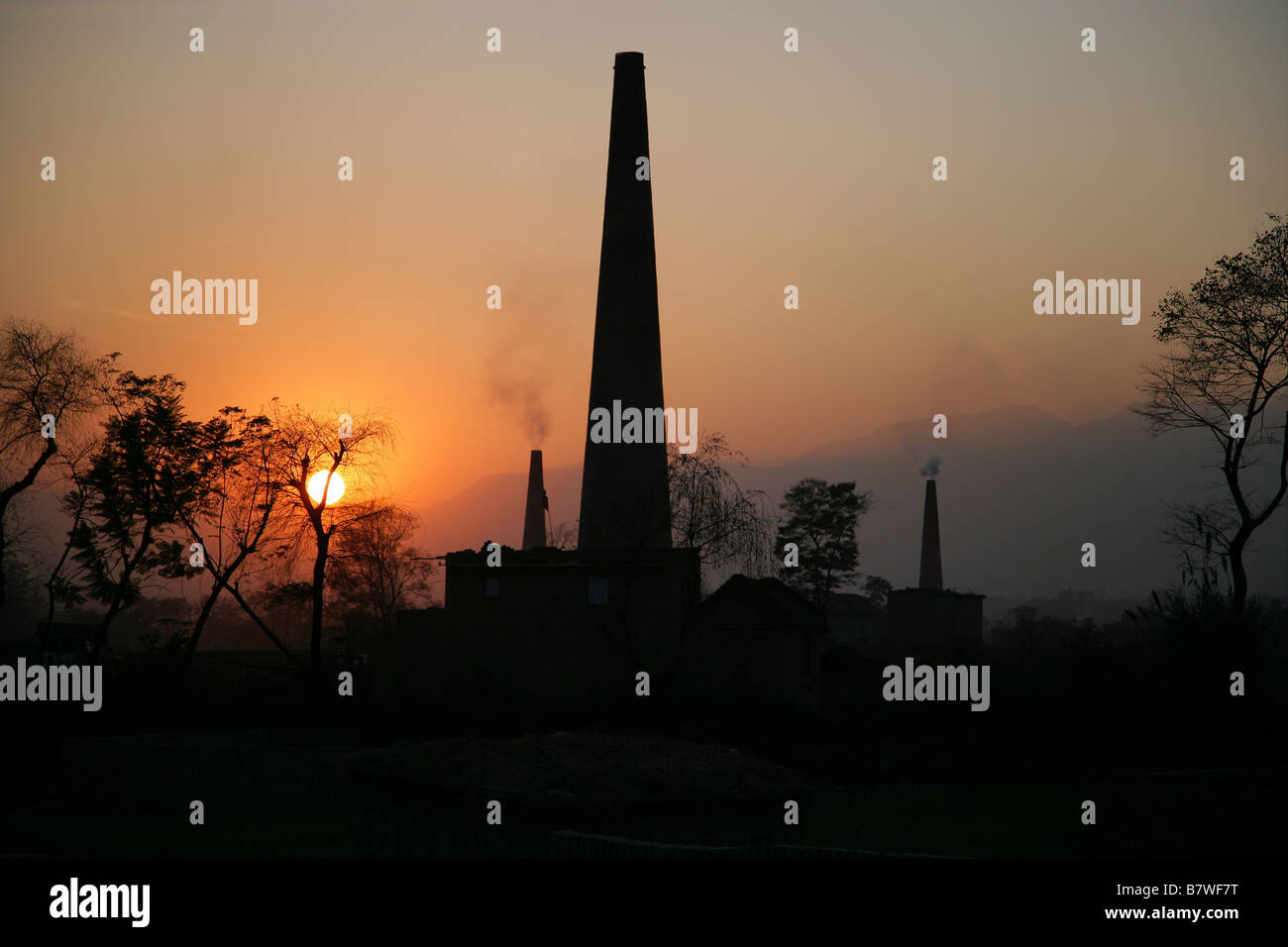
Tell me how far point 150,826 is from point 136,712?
57.4 feet

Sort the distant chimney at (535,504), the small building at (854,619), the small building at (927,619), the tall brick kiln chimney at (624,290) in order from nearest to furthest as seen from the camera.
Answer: the tall brick kiln chimney at (624,290) < the distant chimney at (535,504) < the small building at (927,619) < the small building at (854,619)

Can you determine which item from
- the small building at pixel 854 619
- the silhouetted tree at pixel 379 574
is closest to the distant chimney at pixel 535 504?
the silhouetted tree at pixel 379 574

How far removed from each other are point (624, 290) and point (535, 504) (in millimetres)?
21796

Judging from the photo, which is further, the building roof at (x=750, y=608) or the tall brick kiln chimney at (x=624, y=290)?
the tall brick kiln chimney at (x=624, y=290)

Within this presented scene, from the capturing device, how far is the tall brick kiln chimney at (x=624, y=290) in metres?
45.7

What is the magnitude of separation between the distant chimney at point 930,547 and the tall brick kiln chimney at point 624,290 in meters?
40.9

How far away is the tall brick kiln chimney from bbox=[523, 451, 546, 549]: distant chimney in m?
18.2

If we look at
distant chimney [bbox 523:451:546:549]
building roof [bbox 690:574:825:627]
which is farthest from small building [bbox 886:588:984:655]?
building roof [bbox 690:574:825:627]

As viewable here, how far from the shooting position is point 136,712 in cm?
3572

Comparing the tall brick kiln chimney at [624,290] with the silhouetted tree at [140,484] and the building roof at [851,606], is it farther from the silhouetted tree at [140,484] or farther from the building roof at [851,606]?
the building roof at [851,606]

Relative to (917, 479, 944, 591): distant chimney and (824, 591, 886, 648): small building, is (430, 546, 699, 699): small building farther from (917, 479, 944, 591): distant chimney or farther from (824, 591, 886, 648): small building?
(824, 591, 886, 648): small building

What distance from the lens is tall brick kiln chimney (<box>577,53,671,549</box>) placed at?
45.7 metres

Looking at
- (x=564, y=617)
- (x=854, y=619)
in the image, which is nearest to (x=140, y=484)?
(x=564, y=617)

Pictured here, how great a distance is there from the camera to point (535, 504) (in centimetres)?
6556
